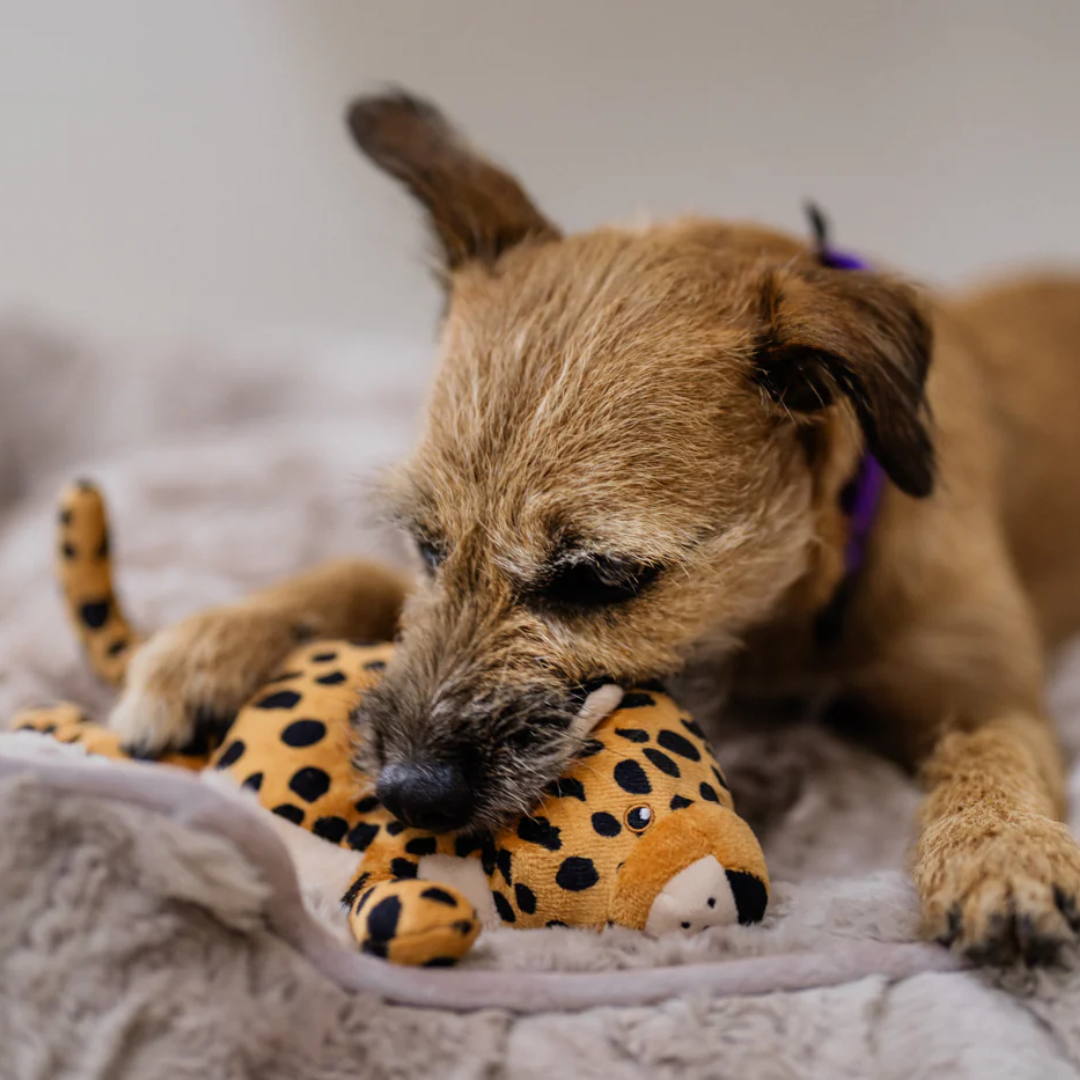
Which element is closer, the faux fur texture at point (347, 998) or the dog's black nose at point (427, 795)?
the faux fur texture at point (347, 998)

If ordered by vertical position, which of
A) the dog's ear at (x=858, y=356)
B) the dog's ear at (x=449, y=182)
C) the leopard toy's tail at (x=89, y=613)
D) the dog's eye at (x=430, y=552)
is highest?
the dog's ear at (x=449, y=182)

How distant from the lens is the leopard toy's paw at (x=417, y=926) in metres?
Result: 1.16

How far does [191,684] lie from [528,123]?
3.04 meters

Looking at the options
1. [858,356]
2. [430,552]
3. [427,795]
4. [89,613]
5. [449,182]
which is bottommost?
[89,613]

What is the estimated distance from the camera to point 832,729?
212cm

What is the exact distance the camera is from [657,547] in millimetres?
1514

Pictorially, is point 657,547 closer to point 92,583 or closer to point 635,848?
point 635,848

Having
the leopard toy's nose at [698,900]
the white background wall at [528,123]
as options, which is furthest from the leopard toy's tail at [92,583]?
the white background wall at [528,123]

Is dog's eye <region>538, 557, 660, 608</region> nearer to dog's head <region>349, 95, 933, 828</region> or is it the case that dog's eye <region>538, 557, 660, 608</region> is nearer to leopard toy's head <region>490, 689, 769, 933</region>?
dog's head <region>349, 95, 933, 828</region>

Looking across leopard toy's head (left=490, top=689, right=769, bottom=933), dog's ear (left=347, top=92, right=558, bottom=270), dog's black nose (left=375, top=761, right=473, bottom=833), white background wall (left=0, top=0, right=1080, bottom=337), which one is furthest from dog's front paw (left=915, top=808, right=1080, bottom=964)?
white background wall (left=0, top=0, right=1080, bottom=337)

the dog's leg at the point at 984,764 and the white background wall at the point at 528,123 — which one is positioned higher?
the white background wall at the point at 528,123

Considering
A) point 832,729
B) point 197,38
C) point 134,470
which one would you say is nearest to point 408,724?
point 832,729

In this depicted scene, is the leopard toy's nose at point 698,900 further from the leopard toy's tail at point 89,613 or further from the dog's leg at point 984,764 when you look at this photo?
the leopard toy's tail at point 89,613

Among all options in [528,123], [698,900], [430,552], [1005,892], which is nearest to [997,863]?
[1005,892]
